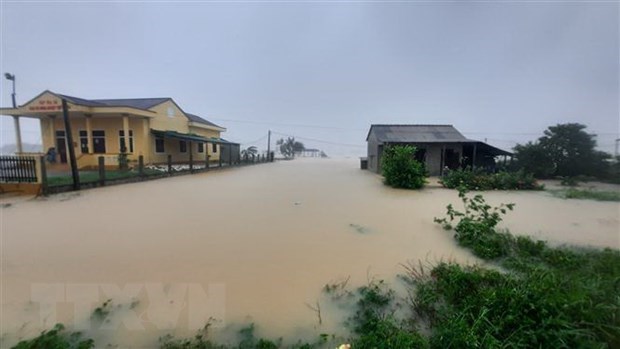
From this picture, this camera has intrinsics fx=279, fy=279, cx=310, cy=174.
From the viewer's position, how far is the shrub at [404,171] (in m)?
11.6

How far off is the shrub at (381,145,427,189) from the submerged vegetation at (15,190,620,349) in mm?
7942

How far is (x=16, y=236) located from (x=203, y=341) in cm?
498

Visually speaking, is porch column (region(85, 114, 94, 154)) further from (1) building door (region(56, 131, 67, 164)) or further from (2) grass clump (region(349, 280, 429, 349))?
(2) grass clump (region(349, 280, 429, 349))

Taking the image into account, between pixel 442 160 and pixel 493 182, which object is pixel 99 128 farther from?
pixel 493 182

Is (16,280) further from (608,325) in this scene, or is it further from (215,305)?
(608,325)

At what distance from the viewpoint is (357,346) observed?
227 centimetres

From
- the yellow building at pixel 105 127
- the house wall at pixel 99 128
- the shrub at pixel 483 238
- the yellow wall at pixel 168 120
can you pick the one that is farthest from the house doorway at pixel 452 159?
the house wall at pixel 99 128

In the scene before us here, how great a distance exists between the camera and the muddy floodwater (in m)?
2.80

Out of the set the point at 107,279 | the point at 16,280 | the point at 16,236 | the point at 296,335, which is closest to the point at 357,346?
the point at 296,335

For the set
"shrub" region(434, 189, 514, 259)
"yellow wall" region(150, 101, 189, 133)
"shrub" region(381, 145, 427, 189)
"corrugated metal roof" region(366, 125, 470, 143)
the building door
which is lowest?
"shrub" region(434, 189, 514, 259)

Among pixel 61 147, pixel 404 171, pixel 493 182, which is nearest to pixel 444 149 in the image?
pixel 493 182

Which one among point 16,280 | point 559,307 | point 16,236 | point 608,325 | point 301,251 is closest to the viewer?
point 608,325

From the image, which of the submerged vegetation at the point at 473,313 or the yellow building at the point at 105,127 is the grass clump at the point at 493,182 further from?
the yellow building at the point at 105,127

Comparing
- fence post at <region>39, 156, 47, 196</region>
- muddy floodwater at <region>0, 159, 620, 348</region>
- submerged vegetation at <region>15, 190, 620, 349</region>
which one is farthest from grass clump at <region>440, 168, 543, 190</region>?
fence post at <region>39, 156, 47, 196</region>
